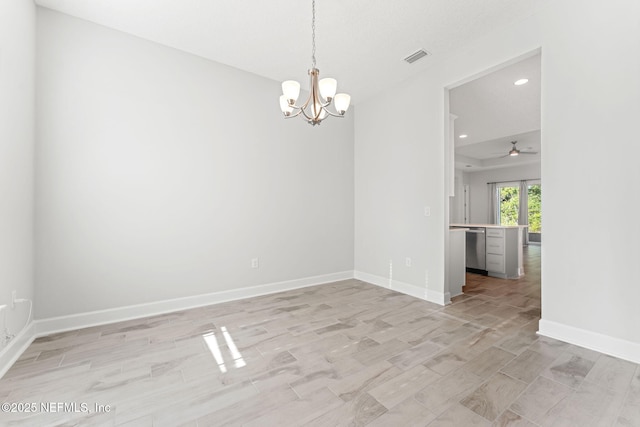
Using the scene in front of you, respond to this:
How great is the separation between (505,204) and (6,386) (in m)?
12.1

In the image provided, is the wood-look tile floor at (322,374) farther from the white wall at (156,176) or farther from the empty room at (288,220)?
the white wall at (156,176)

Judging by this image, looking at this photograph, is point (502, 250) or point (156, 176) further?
point (502, 250)

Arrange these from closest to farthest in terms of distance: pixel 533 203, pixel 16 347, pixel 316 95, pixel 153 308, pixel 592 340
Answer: pixel 16 347, pixel 592 340, pixel 316 95, pixel 153 308, pixel 533 203

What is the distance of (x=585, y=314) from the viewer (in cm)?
226

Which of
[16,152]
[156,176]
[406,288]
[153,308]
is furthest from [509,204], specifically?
[16,152]

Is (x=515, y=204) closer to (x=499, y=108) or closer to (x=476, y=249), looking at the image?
(x=476, y=249)

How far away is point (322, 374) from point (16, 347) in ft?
7.86

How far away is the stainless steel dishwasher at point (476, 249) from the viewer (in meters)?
5.04

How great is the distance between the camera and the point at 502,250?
4734mm

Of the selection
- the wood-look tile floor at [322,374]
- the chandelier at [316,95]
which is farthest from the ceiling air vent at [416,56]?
the wood-look tile floor at [322,374]

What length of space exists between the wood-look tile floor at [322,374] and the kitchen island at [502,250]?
1.96 m

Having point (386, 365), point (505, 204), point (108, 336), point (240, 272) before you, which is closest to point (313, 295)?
point (240, 272)

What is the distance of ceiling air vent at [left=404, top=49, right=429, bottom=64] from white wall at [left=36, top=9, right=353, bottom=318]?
1612mm

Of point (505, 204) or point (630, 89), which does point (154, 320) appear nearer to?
point (630, 89)
